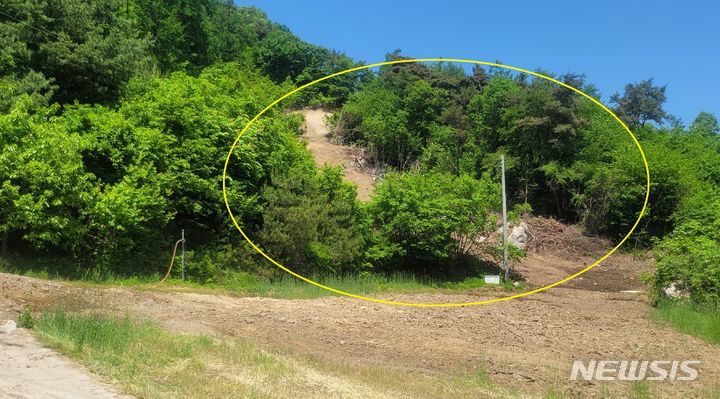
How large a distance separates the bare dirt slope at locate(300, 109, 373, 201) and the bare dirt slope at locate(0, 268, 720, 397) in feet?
80.1

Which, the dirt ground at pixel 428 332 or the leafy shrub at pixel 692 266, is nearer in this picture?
the dirt ground at pixel 428 332

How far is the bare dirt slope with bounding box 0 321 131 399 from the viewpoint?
6500 mm

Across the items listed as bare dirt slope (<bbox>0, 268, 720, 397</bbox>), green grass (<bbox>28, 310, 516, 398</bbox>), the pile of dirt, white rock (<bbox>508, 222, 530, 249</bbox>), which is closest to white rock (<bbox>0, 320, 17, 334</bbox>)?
green grass (<bbox>28, 310, 516, 398</bbox>)

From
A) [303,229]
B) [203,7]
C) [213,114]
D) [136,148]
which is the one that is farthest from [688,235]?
[203,7]

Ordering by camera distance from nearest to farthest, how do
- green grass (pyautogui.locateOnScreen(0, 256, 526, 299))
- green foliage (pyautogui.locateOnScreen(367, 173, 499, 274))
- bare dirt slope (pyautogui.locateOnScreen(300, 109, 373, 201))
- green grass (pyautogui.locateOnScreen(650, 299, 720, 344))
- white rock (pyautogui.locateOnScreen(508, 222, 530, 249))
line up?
1. green grass (pyautogui.locateOnScreen(650, 299, 720, 344))
2. green grass (pyautogui.locateOnScreen(0, 256, 526, 299))
3. green foliage (pyautogui.locateOnScreen(367, 173, 499, 274))
4. white rock (pyautogui.locateOnScreen(508, 222, 530, 249))
5. bare dirt slope (pyautogui.locateOnScreen(300, 109, 373, 201))

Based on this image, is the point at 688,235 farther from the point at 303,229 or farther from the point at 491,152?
the point at 491,152

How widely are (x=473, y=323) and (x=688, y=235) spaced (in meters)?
13.9

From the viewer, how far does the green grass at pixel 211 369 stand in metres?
7.39

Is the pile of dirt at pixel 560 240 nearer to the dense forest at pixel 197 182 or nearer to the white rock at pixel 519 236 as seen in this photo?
the white rock at pixel 519 236

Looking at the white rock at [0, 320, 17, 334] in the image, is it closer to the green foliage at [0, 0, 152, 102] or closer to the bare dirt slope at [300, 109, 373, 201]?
the green foliage at [0, 0, 152, 102]

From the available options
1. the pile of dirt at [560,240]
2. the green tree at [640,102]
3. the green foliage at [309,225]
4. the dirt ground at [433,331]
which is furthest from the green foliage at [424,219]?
the green tree at [640,102]

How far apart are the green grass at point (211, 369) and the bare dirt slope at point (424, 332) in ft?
3.55

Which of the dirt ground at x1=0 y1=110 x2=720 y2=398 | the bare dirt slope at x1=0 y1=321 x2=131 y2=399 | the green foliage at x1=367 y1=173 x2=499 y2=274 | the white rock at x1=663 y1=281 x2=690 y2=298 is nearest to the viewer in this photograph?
the bare dirt slope at x1=0 y1=321 x2=131 y2=399

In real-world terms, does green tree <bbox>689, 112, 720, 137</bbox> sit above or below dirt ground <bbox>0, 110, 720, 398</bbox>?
above
